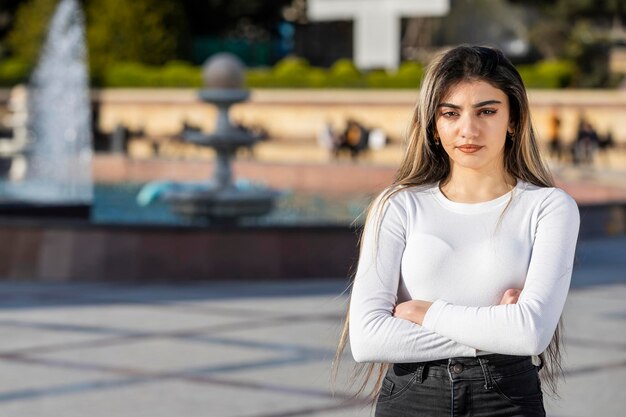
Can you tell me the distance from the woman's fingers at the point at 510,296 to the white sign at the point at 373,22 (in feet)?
134

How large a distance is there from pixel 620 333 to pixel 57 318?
3.99 metres

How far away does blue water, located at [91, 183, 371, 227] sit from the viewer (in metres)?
20.4

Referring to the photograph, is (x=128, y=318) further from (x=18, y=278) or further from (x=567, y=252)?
(x=567, y=252)

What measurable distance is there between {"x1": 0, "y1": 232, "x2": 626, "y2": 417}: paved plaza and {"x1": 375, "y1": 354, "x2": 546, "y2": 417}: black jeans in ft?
7.16

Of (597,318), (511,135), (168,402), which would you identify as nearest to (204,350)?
(168,402)

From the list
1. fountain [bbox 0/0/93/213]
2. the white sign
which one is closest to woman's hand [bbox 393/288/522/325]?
fountain [bbox 0/0/93/213]

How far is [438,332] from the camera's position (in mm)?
3176

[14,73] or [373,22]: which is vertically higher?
[373,22]

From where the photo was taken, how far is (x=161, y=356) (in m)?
8.80

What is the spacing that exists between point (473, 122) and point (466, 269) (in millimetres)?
327

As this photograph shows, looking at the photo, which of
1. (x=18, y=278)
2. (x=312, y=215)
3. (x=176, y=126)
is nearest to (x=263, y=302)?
(x=18, y=278)

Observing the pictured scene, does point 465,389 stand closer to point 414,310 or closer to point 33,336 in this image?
point 414,310

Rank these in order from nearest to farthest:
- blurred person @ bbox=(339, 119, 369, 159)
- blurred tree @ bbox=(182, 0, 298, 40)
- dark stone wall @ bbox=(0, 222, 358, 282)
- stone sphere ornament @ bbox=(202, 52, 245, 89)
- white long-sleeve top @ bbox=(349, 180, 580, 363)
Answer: white long-sleeve top @ bbox=(349, 180, 580, 363), dark stone wall @ bbox=(0, 222, 358, 282), stone sphere ornament @ bbox=(202, 52, 245, 89), blurred person @ bbox=(339, 119, 369, 159), blurred tree @ bbox=(182, 0, 298, 40)

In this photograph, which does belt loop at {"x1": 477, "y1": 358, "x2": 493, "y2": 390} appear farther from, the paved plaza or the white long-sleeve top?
the paved plaza
